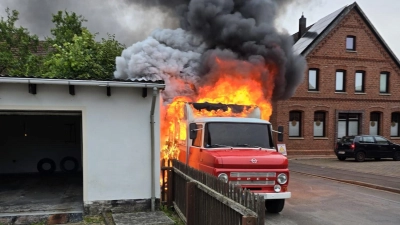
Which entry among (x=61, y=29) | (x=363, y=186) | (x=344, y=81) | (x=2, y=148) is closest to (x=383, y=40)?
(x=344, y=81)

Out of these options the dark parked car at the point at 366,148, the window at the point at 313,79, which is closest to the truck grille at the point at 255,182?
the dark parked car at the point at 366,148

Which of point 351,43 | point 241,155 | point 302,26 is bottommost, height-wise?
point 241,155

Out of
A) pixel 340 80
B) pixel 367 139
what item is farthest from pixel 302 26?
pixel 367 139

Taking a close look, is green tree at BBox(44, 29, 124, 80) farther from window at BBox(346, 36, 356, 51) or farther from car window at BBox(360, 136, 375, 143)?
window at BBox(346, 36, 356, 51)

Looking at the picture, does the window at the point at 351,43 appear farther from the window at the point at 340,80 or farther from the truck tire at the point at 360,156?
the truck tire at the point at 360,156

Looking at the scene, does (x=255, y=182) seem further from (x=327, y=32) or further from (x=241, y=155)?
(x=327, y=32)

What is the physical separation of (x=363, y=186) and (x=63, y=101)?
1035 centimetres

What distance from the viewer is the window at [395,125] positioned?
25094 mm

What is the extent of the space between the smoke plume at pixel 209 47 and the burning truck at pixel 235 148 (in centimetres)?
282

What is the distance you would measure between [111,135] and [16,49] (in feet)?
60.1

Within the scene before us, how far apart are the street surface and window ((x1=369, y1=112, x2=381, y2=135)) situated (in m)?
13.8

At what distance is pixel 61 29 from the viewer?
79.1 feet

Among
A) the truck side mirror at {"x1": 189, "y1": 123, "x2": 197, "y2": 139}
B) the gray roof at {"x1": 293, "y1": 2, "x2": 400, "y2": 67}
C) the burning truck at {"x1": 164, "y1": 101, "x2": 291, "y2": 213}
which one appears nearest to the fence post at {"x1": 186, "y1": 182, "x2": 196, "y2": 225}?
the burning truck at {"x1": 164, "y1": 101, "x2": 291, "y2": 213}

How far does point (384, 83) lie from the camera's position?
25.1 m
